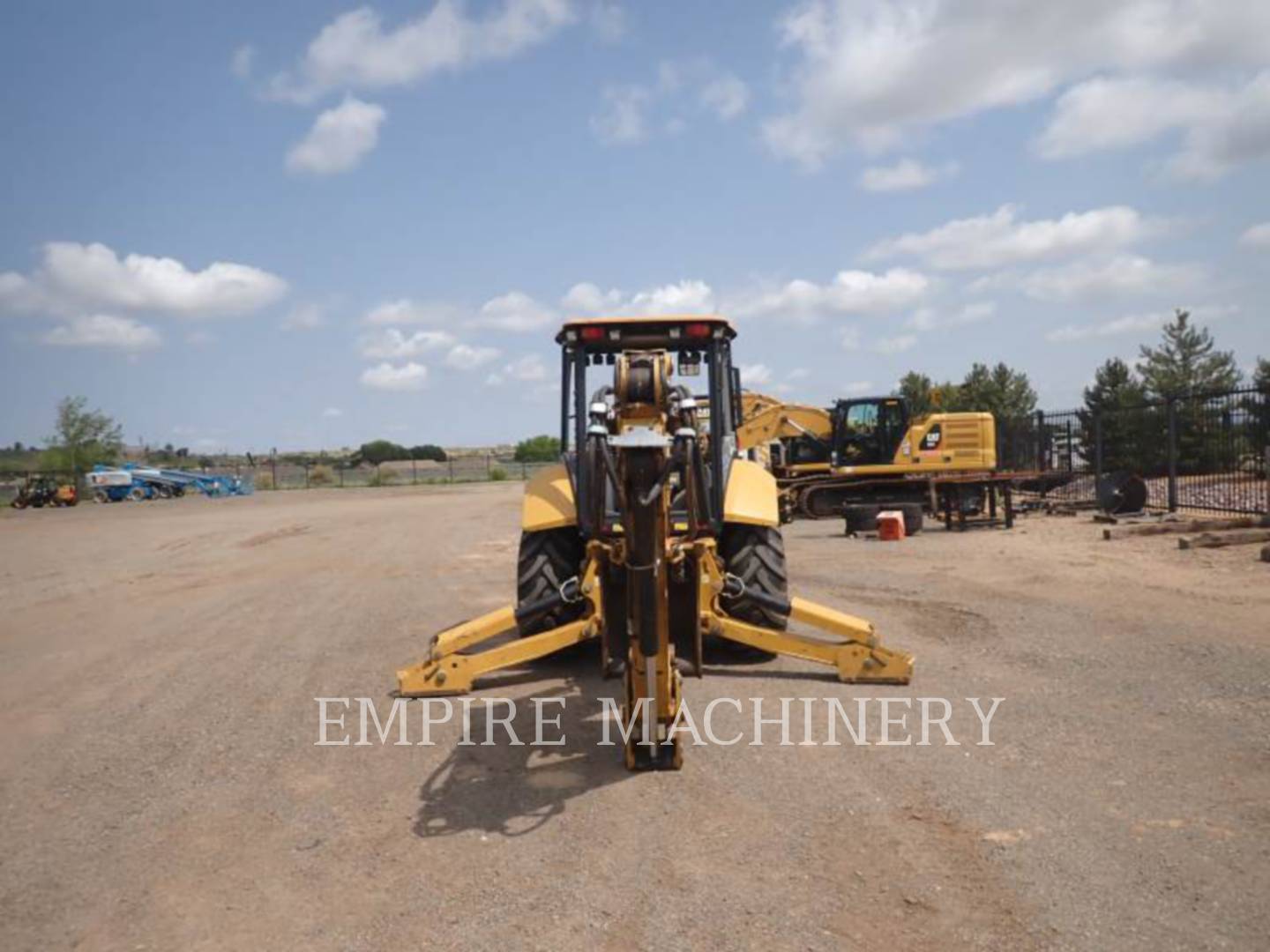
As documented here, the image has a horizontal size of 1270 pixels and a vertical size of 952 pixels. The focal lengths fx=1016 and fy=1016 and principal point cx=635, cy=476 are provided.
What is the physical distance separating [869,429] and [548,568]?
14.9 meters

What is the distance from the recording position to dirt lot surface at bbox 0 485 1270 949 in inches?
149

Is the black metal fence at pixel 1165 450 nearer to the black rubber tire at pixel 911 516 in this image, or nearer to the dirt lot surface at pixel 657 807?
the black rubber tire at pixel 911 516

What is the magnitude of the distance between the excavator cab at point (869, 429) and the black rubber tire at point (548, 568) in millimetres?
14206

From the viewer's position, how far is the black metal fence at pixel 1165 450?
663 inches

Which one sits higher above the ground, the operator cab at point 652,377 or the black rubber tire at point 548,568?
the operator cab at point 652,377

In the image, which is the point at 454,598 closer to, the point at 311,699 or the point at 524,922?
the point at 311,699

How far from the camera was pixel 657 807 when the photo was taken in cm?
493

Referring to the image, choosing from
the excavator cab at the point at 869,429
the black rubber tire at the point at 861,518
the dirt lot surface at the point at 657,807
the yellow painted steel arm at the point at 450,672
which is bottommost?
the dirt lot surface at the point at 657,807

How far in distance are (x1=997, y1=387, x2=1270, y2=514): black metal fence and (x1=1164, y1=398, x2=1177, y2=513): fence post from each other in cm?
2

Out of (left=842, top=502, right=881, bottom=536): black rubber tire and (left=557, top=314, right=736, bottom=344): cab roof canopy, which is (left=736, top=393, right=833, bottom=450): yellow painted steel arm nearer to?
(left=842, top=502, right=881, bottom=536): black rubber tire

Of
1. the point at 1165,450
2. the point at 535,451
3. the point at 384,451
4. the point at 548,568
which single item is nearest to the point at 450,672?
the point at 548,568

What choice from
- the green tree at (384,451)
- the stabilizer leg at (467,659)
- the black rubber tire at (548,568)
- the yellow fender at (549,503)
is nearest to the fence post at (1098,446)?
the yellow fender at (549,503)

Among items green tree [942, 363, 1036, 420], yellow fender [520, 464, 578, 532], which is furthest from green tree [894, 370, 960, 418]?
yellow fender [520, 464, 578, 532]

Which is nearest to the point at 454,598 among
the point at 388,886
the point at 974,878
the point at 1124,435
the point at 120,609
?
the point at 120,609
